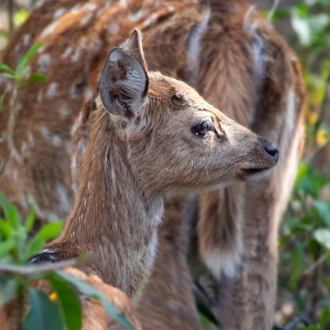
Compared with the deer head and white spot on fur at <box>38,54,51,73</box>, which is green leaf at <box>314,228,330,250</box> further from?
white spot on fur at <box>38,54,51,73</box>

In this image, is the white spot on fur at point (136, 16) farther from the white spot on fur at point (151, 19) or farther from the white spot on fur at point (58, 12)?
the white spot on fur at point (58, 12)

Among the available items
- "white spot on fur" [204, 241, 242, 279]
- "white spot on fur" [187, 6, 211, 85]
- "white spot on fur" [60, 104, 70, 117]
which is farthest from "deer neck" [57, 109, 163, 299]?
"white spot on fur" [60, 104, 70, 117]

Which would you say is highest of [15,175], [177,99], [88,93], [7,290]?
[177,99]

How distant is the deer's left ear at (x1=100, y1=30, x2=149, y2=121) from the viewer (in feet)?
11.2

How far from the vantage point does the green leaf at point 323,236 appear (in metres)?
4.75

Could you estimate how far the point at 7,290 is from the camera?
2.36 meters

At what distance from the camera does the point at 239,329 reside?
4.20 metres

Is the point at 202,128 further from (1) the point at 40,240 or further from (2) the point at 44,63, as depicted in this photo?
(2) the point at 44,63

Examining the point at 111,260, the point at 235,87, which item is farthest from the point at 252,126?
the point at 111,260

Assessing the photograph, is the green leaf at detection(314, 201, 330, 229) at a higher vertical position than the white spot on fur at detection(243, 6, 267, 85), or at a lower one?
lower

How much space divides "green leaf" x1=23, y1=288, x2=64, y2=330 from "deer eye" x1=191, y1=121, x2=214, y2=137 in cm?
131

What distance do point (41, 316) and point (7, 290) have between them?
13cm

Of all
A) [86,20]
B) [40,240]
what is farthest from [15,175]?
[40,240]

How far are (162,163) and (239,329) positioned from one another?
1068 mm
